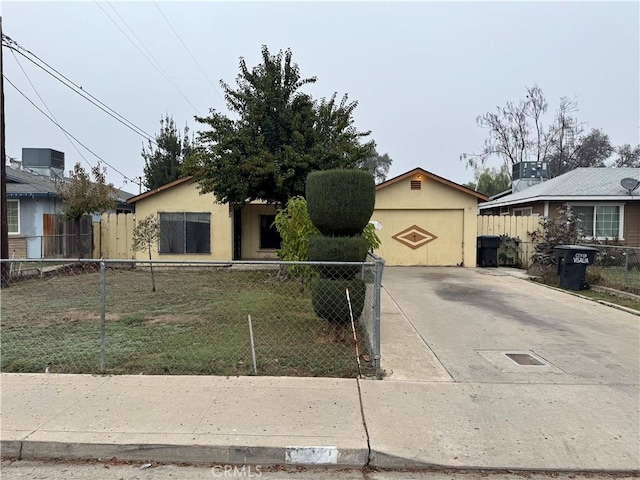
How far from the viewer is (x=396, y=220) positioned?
17.2m

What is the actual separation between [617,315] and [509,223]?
938 centimetres

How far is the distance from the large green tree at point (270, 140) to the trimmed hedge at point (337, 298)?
6.07 metres

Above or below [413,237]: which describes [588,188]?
above

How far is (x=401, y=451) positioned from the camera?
3582 mm

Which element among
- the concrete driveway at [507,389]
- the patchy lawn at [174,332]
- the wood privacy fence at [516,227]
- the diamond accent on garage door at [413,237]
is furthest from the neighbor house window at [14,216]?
the wood privacy fence at [516,227]

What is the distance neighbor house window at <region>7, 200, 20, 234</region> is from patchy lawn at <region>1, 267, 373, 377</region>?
8282 millimetres

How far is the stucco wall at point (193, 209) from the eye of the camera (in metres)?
17.5

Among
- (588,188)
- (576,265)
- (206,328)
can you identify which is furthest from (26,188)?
(588,188)

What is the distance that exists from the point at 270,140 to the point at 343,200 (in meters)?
7.16

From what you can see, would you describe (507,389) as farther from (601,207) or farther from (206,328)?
(601,207)

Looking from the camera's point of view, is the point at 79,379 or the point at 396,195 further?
the point at 396,195

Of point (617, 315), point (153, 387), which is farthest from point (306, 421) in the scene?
point (617, 315)

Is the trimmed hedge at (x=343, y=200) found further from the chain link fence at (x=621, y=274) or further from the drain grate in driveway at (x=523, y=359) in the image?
the chain link fence at (x=621, y=274)

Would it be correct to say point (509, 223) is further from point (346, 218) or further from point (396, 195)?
point (346, 218)
